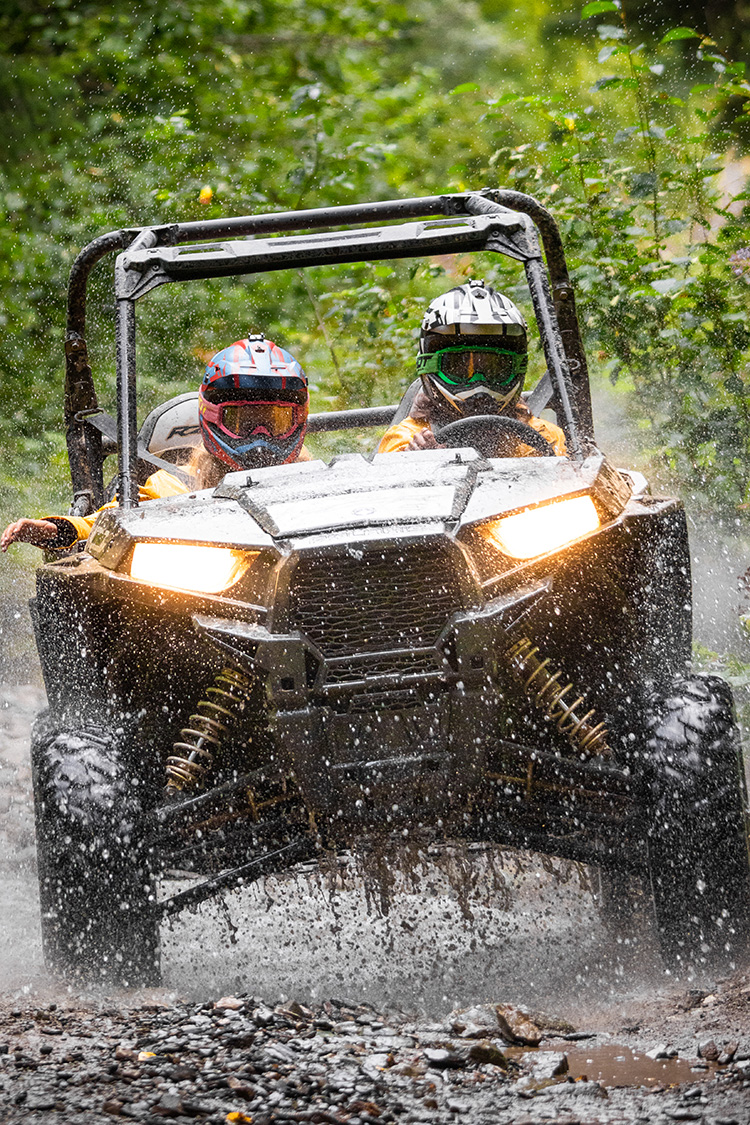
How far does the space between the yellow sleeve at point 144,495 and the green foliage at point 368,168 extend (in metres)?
3.25

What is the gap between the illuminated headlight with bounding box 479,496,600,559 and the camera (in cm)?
323

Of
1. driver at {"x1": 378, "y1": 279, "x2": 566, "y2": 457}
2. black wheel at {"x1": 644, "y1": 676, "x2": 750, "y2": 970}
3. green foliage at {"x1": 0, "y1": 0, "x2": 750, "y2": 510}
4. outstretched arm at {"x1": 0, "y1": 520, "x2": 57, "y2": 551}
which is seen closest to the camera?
black wheel at {"x1": 644, "y1": 676, "x2": 750, "y2": 970}

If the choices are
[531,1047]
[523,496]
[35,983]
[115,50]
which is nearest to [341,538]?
[523,496]

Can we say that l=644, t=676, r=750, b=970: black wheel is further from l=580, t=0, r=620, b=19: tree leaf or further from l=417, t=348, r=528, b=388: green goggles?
l=580, t=0, r=620, b=19: tree leaf

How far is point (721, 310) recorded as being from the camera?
6.86 metres

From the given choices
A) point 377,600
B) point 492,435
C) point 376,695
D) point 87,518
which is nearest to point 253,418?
point 87,518

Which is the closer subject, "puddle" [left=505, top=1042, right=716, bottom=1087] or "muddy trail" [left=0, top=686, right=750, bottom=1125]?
"muddy trail" [left=0, top=686, right=750, bottom=1125]

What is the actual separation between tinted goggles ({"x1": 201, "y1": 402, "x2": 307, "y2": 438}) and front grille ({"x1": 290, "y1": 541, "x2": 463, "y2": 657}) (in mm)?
1643

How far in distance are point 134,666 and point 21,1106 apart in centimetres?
134

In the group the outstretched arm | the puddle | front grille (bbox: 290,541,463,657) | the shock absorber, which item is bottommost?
the puddle

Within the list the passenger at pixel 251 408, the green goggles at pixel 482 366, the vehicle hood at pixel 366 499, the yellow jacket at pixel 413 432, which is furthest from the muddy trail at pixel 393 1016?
the green goggles at pixel 482 366

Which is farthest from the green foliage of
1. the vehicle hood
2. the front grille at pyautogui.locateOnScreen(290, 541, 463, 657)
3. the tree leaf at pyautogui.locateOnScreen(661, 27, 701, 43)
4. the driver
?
the front grille at pyautogui.locateOnScreen(290, 541, 463, 657)

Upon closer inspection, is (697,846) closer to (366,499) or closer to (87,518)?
(366,499)

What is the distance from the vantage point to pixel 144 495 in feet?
15.1
